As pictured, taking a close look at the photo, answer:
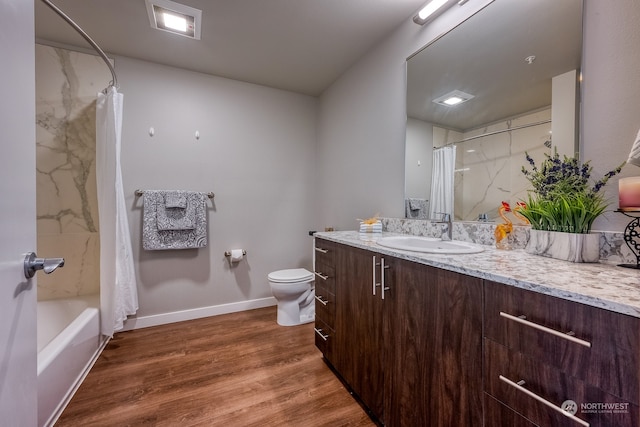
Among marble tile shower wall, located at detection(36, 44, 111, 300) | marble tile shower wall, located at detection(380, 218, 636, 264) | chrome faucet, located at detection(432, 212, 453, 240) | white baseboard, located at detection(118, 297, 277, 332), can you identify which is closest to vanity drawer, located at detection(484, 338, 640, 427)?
marble tile shower wall, located at detection(380, 218, 636, 264)

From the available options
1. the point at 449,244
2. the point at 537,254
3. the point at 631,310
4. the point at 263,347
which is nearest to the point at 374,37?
the point at 449,244

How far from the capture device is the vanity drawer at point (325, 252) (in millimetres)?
1677

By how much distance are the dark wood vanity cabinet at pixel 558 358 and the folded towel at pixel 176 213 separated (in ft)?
7.86

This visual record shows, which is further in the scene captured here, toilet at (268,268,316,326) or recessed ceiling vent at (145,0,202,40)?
toilet at (268,268,316,326)

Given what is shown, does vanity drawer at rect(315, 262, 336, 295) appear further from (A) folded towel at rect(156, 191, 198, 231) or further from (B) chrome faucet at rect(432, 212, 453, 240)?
(A) folded towel at rect(156, 191, 198, 231)

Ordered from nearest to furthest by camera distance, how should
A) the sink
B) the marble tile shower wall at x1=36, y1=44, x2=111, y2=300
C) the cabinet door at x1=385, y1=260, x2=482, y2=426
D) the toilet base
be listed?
1. the cabinet door at x1=385, y1=260, x2=482, y2=426
2. the sink
3. the marble tile shower wall at x1=36, y1=44, x2=111, y2=300
4. the toilet base

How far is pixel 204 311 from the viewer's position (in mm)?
2646

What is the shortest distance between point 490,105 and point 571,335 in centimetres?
122

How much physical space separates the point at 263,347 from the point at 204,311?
3.03 feet

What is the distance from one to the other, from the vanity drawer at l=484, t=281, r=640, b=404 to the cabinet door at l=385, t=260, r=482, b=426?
0.27 feet

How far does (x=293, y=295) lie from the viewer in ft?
7.91

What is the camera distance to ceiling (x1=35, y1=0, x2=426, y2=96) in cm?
174

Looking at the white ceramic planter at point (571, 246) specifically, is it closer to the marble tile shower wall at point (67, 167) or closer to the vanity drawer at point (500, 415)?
the vanity drawer at point (500, 415)

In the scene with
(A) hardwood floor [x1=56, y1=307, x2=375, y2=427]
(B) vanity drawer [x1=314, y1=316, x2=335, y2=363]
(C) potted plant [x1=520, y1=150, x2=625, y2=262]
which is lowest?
(A) hardwood floor [x1=56, y1=307, x2=375, y2=427]
